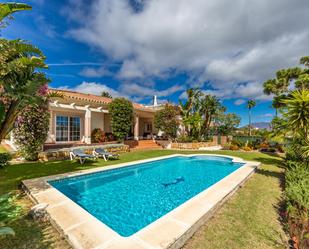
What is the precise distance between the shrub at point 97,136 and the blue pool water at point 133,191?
851cm

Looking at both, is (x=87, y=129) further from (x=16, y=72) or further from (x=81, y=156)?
(x=16, y=72)

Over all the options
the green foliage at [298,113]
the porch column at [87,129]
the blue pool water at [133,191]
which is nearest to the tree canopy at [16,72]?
the blue pool water at [133,191]

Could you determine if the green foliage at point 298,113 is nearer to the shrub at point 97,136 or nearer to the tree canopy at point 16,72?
the tree canopy at point 16,72

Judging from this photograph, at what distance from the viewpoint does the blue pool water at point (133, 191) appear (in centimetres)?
579

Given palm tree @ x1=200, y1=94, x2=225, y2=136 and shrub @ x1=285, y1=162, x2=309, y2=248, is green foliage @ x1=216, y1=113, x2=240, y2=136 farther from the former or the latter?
shrub @ x1=285, y1=162, x2=309, y2=248

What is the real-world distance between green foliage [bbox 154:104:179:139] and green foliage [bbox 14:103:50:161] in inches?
568

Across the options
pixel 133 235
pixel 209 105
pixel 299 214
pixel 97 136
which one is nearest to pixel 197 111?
pixel 209 105

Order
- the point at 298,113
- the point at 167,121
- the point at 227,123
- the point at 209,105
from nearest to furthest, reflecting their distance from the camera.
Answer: the point at 298,113 < the point at 167,121 < the point at 209,105 < the point at 227,123

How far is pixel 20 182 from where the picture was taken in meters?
7.93

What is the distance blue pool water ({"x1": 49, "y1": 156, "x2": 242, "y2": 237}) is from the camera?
5.79 meters

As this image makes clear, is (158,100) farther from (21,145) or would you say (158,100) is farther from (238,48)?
(21,145)

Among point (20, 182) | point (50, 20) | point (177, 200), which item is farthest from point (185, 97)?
point (20, 182)

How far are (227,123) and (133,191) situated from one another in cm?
3533

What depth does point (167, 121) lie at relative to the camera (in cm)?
2378
